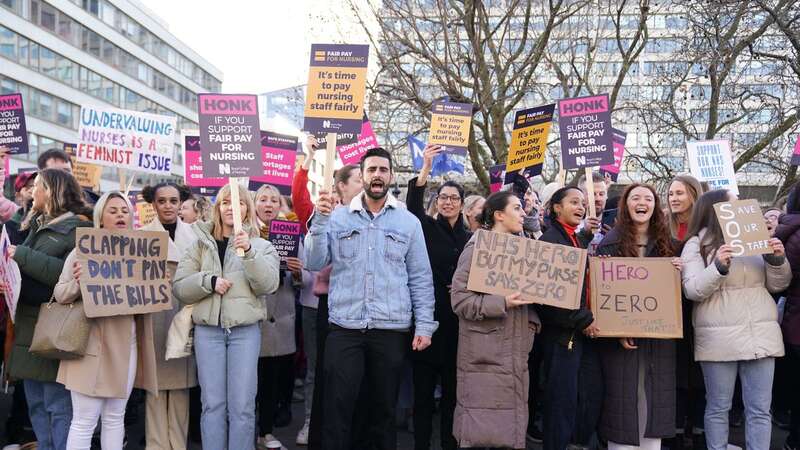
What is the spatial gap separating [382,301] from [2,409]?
4758 mm

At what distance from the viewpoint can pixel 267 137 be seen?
30.4 ft

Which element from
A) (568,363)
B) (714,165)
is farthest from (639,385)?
(714,165)

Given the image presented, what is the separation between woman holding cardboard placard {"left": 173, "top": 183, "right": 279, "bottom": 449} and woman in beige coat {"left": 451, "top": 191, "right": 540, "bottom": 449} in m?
1.44

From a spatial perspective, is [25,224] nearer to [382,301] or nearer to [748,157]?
[382,301]

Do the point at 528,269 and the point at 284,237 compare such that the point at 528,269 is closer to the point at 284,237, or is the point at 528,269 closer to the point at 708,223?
the point at 708,223

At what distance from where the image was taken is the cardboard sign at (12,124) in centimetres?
807

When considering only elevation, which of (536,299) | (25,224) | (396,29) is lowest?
(536,299)

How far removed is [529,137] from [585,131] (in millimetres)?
897

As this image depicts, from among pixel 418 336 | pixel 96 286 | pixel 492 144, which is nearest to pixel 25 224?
pixel 96 286

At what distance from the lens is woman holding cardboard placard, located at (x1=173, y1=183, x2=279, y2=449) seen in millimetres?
4973

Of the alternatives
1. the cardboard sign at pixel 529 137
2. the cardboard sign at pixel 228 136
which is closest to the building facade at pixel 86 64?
the cardboard sign at pixel 529 137

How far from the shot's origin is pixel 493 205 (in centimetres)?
507

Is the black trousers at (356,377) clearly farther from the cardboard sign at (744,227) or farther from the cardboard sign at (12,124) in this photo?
the cardboard sign at (12,124)

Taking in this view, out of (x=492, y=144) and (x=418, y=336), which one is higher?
(x=492, y=144)
